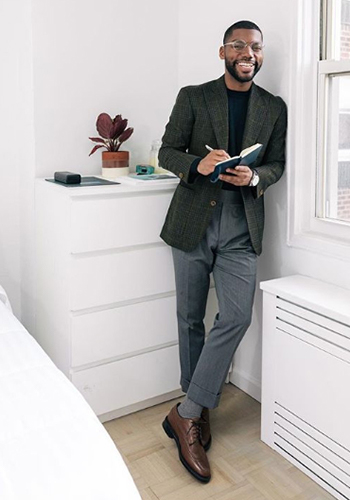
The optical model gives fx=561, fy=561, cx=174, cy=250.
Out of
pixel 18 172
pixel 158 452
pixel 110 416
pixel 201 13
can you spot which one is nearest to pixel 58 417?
pixel 158 452

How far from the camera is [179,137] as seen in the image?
7.41 feet

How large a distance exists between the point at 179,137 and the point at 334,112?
63 cm

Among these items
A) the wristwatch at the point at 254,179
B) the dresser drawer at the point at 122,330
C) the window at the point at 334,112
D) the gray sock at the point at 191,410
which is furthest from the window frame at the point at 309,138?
the gray sock at the point at 191,410

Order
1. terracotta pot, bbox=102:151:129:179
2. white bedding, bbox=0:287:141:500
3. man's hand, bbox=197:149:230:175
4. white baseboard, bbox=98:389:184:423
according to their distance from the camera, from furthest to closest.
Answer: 1. terracotta pot, bbox=102:151:129:179
2. white baseboard, bbox=98:389:184:423
3. man's hand, bbox=197:149:230:175
4. white bedding, bbox=0:287:141:500

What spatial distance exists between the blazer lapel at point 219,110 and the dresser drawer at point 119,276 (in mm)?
581

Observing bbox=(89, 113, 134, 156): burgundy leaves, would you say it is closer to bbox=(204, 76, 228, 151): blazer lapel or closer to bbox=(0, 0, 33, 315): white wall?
bbox=(0, 0, 33, 315): white wall

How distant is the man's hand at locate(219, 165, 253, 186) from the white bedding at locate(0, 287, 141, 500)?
0.99 meters

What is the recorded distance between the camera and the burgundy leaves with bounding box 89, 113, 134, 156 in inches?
102

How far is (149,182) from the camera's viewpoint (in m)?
2.43

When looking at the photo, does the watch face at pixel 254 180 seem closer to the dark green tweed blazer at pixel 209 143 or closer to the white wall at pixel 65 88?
the dark green tweed blazer at pixel 209 143

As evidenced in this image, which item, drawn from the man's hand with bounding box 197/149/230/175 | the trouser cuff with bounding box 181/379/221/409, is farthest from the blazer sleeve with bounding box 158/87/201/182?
the trouser cuff with bounding box 181/379/221/409

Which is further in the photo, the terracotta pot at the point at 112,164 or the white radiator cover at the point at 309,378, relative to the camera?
the terracotta pot at the point at 112,164

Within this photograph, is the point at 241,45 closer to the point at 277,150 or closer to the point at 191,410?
the point at 277,150

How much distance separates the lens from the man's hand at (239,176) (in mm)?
2064
